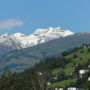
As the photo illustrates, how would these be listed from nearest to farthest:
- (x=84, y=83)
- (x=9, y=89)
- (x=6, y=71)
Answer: (x=9, y=89), (x=6, y=71), (x=84, y=83)

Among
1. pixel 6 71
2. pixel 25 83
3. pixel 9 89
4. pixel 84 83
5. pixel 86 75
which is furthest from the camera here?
pixel 86 75

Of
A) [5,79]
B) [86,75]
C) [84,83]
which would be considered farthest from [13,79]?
[86,75]

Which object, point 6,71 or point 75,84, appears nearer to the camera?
point 6,71

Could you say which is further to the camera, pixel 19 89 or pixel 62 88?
pixel 62 88

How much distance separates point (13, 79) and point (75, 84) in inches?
2933

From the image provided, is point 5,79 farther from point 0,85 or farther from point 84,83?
point 84,83

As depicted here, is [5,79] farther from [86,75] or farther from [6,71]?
[86,75]

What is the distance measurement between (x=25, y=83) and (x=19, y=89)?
5.39 m

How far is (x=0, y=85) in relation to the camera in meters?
116

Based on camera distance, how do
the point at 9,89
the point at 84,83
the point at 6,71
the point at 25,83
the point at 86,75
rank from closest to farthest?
the point at 9,89 → the point at 25,83 → the point at 6,71 → the point at 84,83 → the point at 86,75

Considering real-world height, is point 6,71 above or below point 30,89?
above

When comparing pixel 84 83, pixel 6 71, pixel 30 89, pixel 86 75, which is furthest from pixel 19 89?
pixel 86 75

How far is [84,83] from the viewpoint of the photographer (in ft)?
606

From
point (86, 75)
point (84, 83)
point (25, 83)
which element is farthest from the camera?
point (86, 75)
